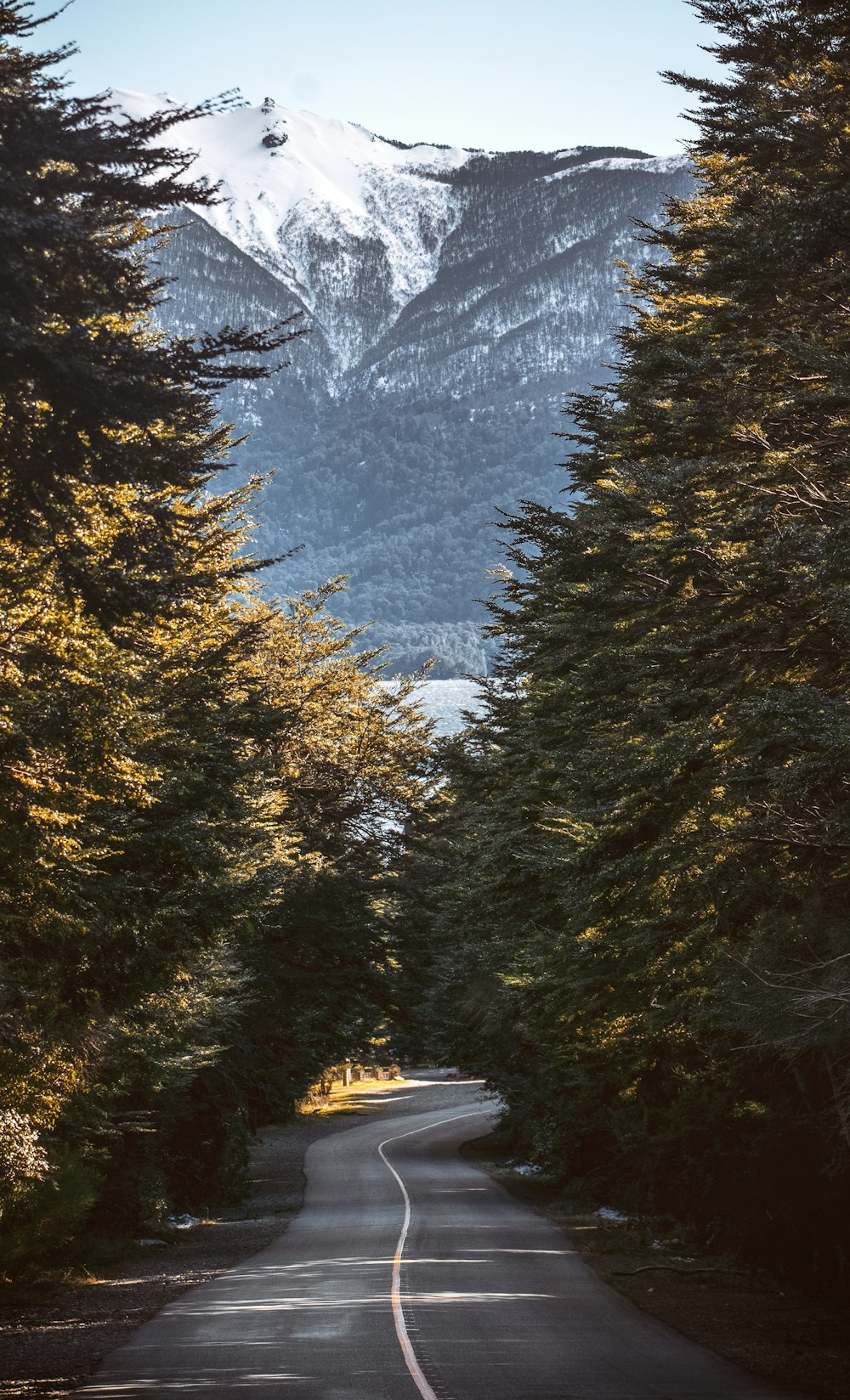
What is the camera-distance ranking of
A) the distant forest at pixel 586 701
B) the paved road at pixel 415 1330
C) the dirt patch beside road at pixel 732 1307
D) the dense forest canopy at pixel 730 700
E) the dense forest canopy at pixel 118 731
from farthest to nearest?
the dense forest canopy at pixel 730 700, the dirt patch beside road at pixel 732 1307, the paved road at pixel 415 1330, the distant forest at pixel 586 701, the dense forest canopy at pixel 118 731

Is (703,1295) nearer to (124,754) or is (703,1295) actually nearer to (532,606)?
(124,754)

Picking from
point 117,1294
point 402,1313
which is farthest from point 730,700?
point 117,1294

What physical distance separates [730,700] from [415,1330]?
855 cm

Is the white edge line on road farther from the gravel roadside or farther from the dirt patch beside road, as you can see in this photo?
the dirt patch beside road

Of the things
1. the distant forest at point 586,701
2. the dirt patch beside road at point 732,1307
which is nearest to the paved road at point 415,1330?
the dirt patch beside road at point 732,1307

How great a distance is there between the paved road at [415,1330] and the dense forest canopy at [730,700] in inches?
124

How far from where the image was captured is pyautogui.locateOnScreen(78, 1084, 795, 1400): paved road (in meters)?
13.4

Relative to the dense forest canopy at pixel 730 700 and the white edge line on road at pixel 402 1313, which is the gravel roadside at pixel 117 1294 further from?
the dense forest canopy at pixel 730 700

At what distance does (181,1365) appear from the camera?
14.6 meters

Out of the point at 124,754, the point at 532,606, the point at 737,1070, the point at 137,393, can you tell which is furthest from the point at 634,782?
the point at 532,606

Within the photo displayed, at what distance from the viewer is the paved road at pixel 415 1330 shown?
13414 millimetres

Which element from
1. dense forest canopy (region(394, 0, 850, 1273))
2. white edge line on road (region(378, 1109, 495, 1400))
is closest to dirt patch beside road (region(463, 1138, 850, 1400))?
dense forest canopy (region(394, 0, 850, 1273))

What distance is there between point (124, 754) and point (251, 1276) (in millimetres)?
9787

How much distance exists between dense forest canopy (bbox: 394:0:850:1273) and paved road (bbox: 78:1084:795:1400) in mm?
3152
